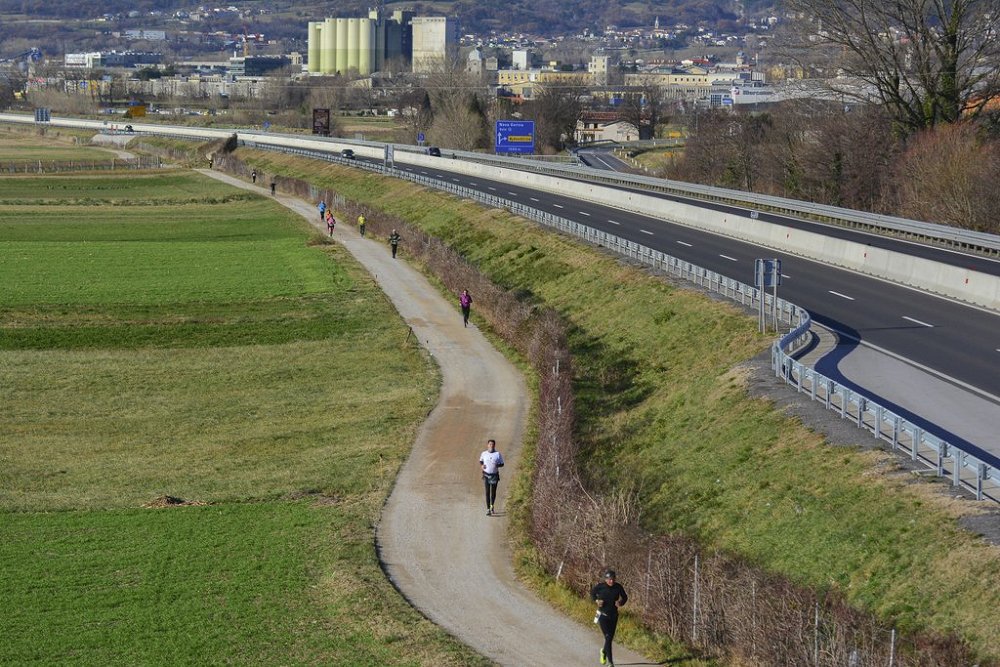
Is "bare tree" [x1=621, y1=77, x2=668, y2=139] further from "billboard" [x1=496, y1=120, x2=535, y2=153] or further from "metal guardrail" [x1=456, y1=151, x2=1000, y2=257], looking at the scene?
"metal guardrail" [x1=456, y1=151, x2=1000, y2=257]

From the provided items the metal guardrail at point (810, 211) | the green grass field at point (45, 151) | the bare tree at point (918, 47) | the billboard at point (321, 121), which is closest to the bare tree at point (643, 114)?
the billboard at point (321, 121)

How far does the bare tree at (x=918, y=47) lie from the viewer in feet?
224

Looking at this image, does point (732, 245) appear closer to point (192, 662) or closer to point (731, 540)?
point (731, 540)

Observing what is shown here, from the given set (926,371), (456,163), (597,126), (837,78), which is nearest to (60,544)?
(926,371)

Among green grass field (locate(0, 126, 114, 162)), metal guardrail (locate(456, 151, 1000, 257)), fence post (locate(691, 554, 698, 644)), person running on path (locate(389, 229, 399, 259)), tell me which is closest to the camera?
fence post (locate(691, 554, 698, 644))

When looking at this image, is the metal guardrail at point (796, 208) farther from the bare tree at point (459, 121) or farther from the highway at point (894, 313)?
the bare tree at point (459, 121)

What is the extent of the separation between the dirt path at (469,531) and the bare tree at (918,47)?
33812mm

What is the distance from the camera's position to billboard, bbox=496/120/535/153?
381 ft

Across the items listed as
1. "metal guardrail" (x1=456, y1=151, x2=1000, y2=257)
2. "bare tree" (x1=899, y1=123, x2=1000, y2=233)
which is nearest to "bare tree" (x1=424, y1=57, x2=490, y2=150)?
"metal guardrail" (x1=456, y1=151, x2=1000, y2=257)

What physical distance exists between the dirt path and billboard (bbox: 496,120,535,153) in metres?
71.1

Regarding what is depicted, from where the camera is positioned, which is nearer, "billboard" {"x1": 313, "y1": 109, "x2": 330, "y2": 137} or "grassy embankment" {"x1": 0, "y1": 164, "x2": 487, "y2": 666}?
"grassy embankment" {"x1": 0, "y1": 164, "x2": 487, "y2": 666}

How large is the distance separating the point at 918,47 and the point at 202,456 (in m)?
48.3

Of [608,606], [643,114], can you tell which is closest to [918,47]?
[608,606]

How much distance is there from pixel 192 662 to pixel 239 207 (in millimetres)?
76883
